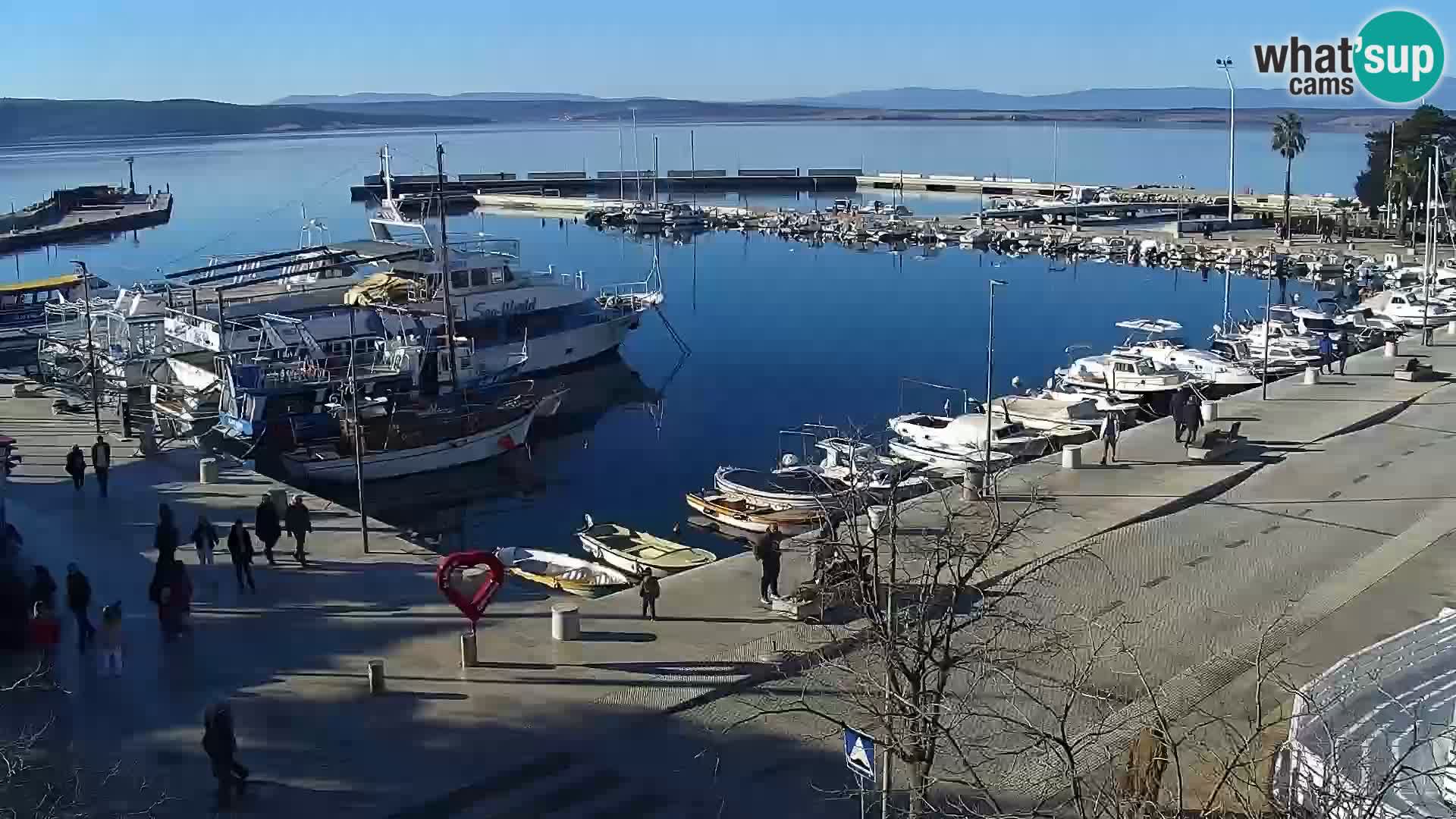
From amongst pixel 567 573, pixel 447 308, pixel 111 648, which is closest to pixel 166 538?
pixel 111 648

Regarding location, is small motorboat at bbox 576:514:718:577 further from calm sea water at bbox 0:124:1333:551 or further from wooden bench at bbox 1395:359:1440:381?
wooden bench at bbox 1395:359:1440:381

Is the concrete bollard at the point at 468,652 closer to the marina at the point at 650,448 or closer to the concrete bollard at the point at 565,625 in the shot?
Result: the marina at the point at 650,448

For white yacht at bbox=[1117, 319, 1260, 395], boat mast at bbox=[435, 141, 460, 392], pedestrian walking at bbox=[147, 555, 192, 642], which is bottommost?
pedestrian walking at bbox=[147, 555, 192, 642]

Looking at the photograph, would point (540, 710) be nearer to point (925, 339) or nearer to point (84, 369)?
point (84, 369)

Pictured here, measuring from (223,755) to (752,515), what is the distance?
14606 millimetres

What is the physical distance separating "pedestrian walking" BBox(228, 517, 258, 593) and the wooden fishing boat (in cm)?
979

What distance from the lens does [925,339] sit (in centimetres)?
5178

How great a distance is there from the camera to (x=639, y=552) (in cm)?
2292

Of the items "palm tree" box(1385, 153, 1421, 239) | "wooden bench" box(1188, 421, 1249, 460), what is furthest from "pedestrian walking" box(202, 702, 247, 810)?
"palm tree" box(1385, 153, 1421, 239)

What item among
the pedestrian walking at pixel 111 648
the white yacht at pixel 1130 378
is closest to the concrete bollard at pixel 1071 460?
the white yacht at pixel 1130 378

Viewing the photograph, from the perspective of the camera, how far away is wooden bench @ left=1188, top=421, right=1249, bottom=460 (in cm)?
2530

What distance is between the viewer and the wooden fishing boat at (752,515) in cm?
2578

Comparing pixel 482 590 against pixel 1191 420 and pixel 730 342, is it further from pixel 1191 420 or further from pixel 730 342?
pixel 730 342

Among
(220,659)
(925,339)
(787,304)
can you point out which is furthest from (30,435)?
(787,304)
